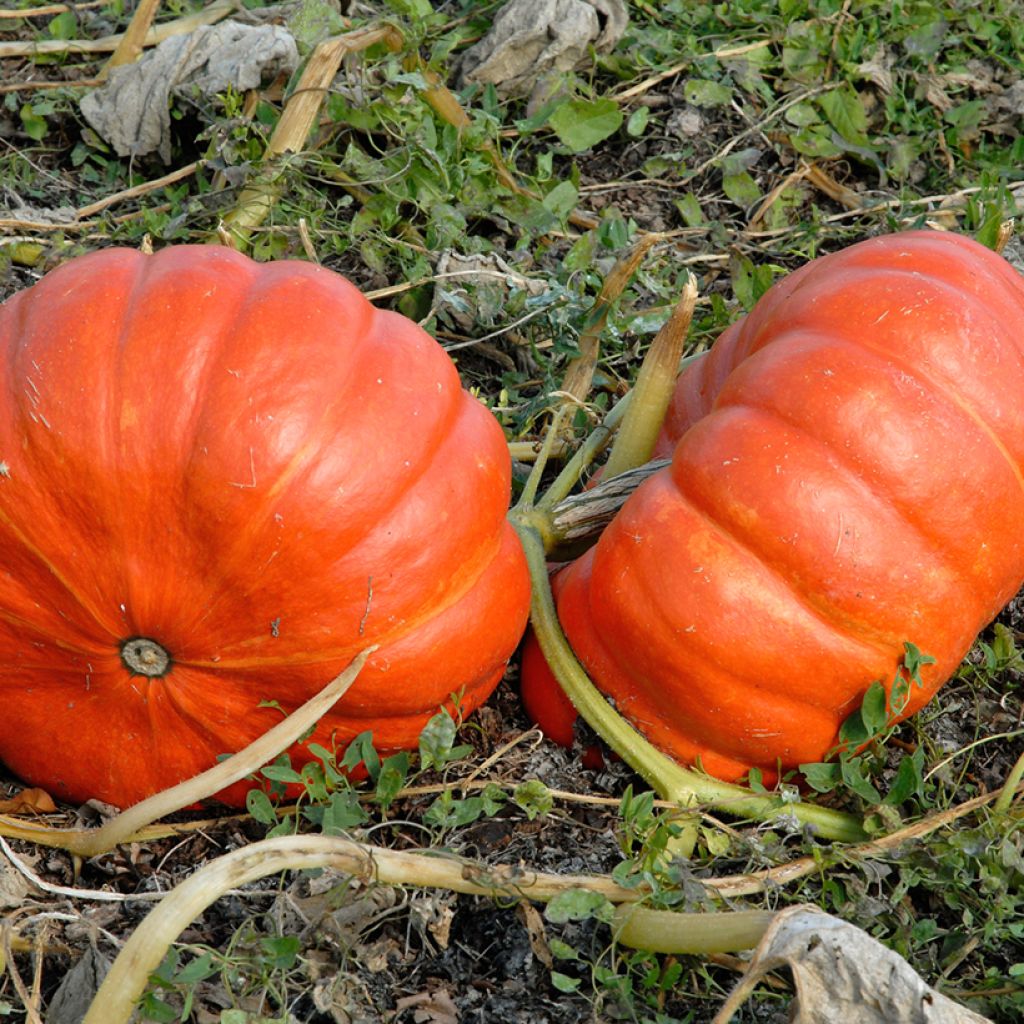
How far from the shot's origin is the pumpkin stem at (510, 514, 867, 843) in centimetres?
254

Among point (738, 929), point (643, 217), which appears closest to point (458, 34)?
point (643, 217)

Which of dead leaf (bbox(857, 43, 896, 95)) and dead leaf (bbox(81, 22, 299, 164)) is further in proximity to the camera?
dead leaf (bbox(857, 43, 896, 95))

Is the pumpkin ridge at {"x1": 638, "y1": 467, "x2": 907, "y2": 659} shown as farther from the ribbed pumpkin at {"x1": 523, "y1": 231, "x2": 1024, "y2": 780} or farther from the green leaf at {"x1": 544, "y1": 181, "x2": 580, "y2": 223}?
the green leaf at {"x1": 544, "y1": 181, "x2": 580, "y2": 223}

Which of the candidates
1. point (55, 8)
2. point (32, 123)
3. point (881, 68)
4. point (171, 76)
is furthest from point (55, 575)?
point (881, 68)

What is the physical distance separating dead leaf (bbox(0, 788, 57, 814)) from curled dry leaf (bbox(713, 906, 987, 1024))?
1.43m

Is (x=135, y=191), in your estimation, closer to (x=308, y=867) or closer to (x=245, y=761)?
(x=245, y=761)

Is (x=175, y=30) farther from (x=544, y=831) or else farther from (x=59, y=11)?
(x=544, y=831)

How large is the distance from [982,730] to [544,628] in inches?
37.8

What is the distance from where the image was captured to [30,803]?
8.68 ft

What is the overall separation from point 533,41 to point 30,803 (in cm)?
280

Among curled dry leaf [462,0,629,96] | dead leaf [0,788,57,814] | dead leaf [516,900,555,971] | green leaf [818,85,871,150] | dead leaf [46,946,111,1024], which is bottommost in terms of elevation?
dead leaf [0,788,57,814]

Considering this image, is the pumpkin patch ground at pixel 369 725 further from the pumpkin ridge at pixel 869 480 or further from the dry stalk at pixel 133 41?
the dry stalk at pixel 133 41

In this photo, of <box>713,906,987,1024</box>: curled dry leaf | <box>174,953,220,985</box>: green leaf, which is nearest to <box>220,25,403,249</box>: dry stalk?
<box>174,953,220,985</box>: green leaf

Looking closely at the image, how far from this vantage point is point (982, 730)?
2.83m
